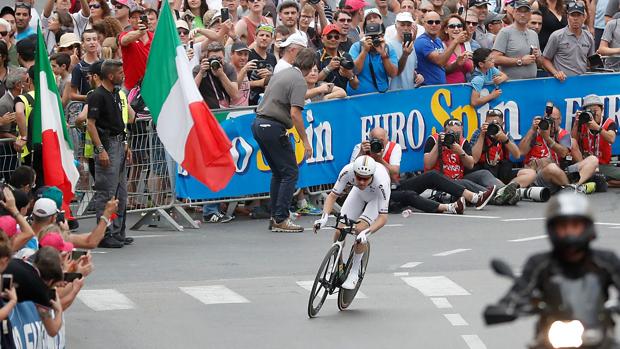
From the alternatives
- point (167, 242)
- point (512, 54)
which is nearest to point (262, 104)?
point (167, 242)

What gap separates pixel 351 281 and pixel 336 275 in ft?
0.52

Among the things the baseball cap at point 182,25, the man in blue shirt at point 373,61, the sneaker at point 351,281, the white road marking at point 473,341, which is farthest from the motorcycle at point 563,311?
the baseball cap at point 182,25

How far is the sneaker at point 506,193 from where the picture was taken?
20984 millimetres

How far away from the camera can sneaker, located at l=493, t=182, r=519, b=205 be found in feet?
68.8

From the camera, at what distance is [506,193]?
21.0 m

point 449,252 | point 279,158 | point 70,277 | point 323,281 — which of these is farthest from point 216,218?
point 70,277

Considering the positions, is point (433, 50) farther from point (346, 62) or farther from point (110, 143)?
point (110, 143)

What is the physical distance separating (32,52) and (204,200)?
308 cm

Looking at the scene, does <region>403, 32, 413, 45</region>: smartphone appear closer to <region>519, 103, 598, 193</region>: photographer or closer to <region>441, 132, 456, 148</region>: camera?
<region>441, 132, 456, 148</region>: camera

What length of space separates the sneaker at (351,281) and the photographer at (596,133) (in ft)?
27.8

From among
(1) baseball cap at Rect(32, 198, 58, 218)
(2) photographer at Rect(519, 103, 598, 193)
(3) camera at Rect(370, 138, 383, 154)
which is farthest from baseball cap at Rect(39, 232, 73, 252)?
(2) photographer at Rect(519, 103, 598, 193)

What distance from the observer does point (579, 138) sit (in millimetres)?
22375

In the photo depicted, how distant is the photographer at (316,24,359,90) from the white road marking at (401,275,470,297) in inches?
Result: 184

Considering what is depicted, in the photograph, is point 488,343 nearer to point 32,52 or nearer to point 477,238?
point 477,238
